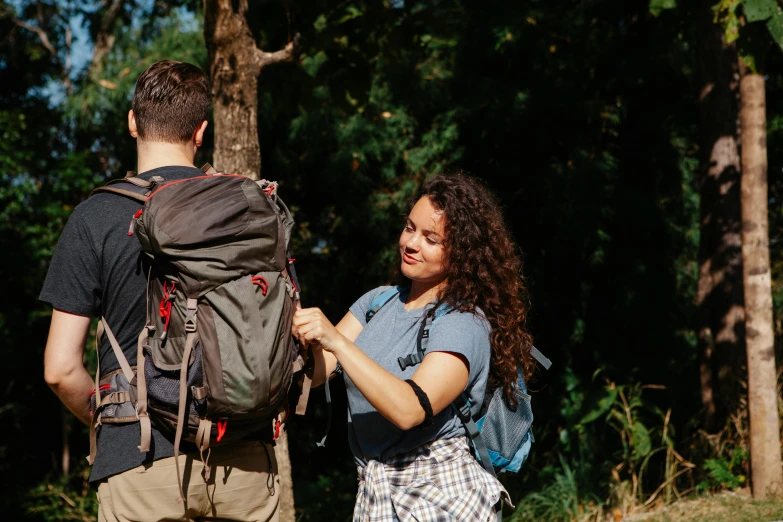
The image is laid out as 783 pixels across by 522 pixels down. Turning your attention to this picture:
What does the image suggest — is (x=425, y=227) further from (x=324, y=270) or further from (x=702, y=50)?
(x=324, y=270)

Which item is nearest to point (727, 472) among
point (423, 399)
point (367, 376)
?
point (423, 399)

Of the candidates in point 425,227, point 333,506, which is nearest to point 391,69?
point 333,506

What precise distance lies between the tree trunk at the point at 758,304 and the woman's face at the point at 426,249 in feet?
10.7

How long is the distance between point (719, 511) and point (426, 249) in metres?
3.29

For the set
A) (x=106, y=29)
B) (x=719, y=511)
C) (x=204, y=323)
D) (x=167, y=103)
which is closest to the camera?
(x=204, y=323)

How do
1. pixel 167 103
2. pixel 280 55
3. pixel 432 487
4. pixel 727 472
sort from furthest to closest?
pixel 727 472
pixel 280 55
pixel 432 487
pixel 167 103

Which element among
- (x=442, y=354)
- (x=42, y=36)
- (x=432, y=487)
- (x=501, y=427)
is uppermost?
(x=42, y=36)

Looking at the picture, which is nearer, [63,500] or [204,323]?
[204,323]

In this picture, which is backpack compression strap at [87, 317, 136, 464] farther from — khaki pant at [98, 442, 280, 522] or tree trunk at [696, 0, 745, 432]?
tree trunk at [696, 0, 745, 432]

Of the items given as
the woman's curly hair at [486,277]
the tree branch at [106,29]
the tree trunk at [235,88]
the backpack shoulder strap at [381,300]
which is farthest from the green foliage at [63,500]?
the woman's curly hair at [486,277]

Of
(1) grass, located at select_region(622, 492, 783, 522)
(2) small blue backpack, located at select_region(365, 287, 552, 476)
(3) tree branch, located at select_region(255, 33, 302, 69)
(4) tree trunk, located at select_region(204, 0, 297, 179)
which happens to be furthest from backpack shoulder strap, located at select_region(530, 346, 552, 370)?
(1) grass, located at select_region(622, 492, 783, 522)

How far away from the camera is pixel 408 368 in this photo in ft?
7.47

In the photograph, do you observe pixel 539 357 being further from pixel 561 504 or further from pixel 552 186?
pixel 552 186

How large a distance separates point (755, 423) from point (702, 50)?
2.64m
